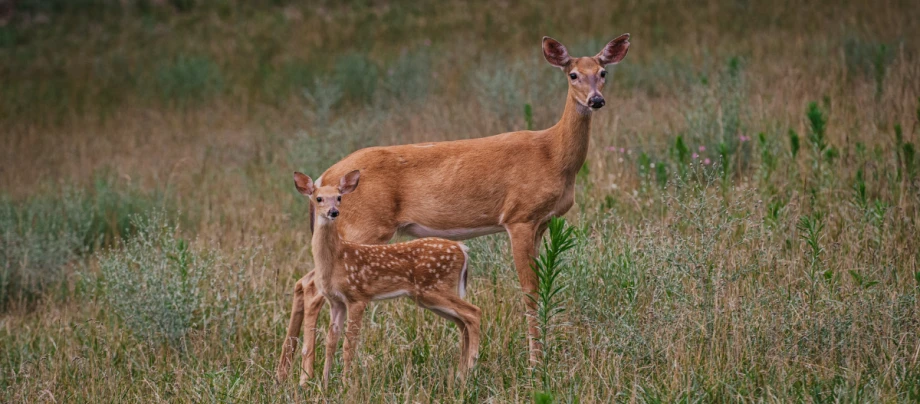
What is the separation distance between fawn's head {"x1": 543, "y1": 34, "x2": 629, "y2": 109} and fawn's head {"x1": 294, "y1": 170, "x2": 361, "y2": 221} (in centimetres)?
134

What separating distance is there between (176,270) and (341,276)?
81.6 inches

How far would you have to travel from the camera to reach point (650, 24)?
Answer: 53.8 feet

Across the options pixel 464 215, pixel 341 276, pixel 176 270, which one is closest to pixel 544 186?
pixel 464 215

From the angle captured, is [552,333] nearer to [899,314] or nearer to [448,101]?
[899,314]

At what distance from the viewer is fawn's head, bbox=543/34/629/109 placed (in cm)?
526

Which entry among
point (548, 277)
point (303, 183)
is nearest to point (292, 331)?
point (303, 183)

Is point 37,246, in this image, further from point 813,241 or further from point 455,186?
point 813,241

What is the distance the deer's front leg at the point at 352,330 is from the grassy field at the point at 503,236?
13cm

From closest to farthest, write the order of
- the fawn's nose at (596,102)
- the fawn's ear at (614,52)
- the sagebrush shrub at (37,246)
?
the fawn's nose at (596,102)
the fawn's ear at (614,52)
the sagebrush shrub at (37,246)

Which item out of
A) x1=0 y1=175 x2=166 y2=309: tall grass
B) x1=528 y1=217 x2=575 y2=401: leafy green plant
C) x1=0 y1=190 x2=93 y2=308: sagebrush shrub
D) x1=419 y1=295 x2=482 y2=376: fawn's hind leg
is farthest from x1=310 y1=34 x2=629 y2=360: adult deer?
x1=0 y1=190 x2=93 y2=308: sagebrush shrub

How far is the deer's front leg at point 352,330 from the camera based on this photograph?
16.0 ft

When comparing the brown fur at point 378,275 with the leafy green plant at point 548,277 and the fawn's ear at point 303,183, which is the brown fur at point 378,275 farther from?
the leafy green plant at point 548,277

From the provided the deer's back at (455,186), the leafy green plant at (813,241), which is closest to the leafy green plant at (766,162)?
the leafy green plant at (813,241)

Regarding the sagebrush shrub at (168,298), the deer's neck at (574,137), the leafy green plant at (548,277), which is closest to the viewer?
the leafy green plant at (548,277)
